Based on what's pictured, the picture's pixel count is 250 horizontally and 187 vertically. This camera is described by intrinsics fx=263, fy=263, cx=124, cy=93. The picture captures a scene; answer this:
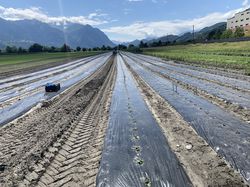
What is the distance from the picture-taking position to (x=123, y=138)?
7.93 m

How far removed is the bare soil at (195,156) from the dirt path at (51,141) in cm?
210

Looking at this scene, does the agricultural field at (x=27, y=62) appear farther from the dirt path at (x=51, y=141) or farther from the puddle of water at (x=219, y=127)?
the puddle of water at (x=219, y=127)

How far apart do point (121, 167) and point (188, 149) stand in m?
1.93

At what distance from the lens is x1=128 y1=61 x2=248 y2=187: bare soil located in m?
5.28

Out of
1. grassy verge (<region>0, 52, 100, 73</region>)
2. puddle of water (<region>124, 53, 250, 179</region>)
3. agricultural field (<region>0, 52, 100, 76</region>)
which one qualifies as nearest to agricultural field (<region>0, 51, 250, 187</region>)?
puddle of water (<region>124, 53, 250, 179</region>)

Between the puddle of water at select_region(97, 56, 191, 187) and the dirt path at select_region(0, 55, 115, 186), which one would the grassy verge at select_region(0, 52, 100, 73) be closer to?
the dirt path at select_region(0, 55, 115, 186)

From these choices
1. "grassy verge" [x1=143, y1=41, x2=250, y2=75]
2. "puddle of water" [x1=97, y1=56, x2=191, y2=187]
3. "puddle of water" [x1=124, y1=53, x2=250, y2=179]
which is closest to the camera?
"puddle of water" [x1=97, y1=56, x2=191, y2=187]

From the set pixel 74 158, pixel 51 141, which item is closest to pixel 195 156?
pixel 74 158

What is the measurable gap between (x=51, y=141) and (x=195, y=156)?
4110mm

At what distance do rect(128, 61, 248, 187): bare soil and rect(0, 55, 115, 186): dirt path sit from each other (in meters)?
2.10

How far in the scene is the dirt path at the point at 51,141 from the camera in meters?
5.98

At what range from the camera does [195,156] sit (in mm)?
6402

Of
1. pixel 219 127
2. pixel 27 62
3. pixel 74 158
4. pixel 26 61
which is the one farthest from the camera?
pixel 26 61

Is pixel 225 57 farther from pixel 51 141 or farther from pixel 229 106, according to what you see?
pixel 51 141
